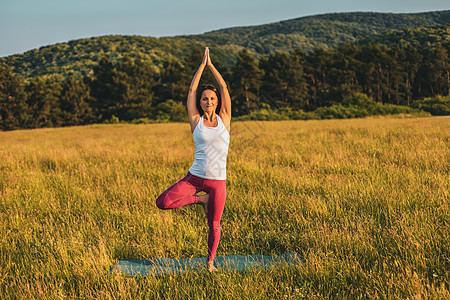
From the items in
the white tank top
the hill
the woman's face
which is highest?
the hill

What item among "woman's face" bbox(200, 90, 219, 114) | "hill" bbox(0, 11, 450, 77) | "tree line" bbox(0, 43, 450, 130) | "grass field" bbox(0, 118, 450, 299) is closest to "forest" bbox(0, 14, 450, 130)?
"tree line" bbox(0, 43, 450, 130)

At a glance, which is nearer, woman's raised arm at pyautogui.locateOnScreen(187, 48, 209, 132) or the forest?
woman's raised arm at pyautogui.locateOnScreen(187, 48, 209, 132)

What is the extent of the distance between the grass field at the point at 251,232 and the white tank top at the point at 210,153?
1.02 m

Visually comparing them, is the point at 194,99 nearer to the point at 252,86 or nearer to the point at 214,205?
the point at 214,205

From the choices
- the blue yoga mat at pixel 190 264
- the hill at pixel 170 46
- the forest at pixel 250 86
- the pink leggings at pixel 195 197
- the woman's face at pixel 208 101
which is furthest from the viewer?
the hill at pixel 170 46

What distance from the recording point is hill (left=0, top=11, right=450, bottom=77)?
344ft

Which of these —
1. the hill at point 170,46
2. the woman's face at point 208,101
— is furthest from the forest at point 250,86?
the woman's face at point 208,101

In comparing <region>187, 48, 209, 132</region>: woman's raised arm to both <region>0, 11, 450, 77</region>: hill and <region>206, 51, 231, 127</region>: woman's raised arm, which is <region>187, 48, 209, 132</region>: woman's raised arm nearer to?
<region>206, 51, 231, 127</region>: woman's raised arm

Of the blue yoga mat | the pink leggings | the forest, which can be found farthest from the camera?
the forest

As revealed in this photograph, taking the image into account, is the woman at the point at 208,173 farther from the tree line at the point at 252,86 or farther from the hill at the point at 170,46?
the hill at the point at 170,46

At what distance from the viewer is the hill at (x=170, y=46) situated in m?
105

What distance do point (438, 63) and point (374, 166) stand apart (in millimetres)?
54444

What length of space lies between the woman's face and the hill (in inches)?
2436

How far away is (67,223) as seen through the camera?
14.7 ft
